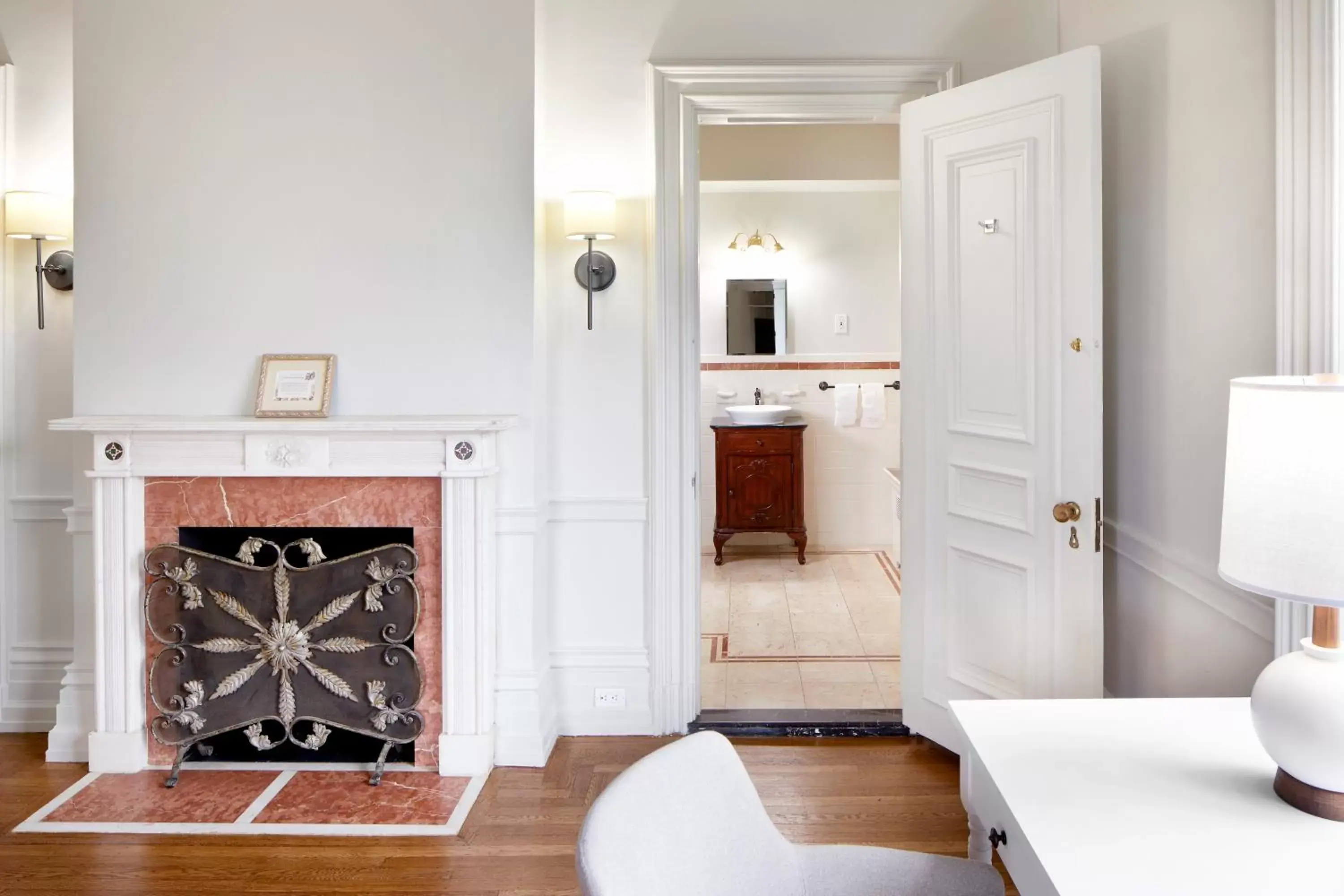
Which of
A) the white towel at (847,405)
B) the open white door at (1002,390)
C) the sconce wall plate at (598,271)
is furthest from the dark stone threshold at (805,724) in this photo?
the white towel at (847,405)

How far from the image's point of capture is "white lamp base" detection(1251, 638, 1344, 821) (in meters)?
1.26

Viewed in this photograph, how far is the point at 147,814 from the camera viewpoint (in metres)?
2.80

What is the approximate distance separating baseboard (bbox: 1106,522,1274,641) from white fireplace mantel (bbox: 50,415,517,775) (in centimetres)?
181

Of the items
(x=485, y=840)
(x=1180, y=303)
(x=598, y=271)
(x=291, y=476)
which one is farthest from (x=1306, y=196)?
(x=291, y=476)

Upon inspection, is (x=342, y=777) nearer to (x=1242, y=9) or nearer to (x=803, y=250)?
(x=1242, y=9)

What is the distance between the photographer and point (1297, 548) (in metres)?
1.25

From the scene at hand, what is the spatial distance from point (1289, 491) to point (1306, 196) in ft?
3.17

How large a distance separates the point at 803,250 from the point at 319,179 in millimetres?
3637

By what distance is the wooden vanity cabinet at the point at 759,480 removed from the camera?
5926 mm

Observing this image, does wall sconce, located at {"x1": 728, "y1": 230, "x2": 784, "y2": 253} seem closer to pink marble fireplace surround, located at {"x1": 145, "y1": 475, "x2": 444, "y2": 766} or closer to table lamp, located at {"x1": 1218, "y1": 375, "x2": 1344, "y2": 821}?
pink marble fireplace surround, located at {"x1": 145, "y1": 475, "x2": 444, "y2": 766}

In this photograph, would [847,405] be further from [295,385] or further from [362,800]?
[362,800]

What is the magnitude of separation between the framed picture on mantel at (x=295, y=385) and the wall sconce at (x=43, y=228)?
27.9 inches

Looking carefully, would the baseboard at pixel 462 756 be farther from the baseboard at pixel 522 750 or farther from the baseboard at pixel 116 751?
the baseboard at pixel 116 751

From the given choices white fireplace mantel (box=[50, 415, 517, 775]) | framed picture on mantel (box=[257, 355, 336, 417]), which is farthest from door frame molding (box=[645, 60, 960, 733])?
framed picture on mantel (box=[257, 355, 336, 417])
